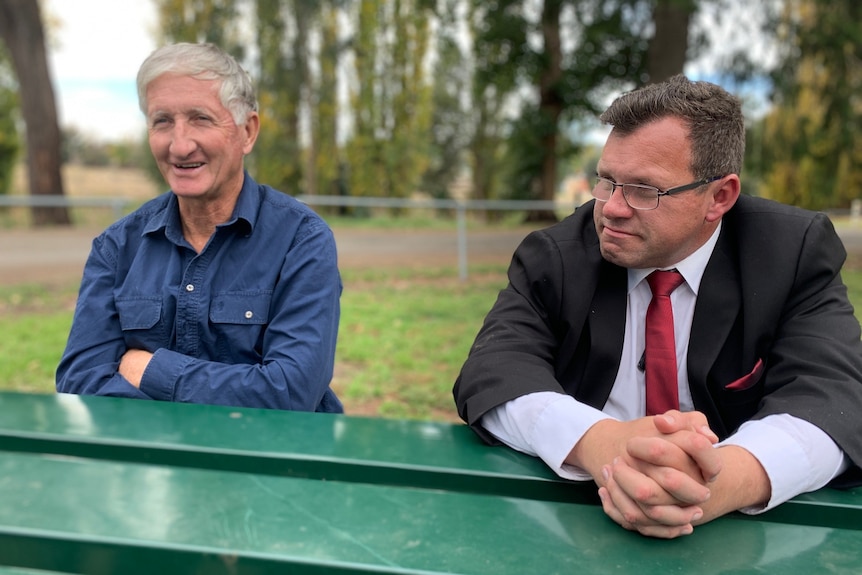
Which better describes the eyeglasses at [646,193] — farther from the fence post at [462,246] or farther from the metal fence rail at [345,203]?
the fence post at [462,246]

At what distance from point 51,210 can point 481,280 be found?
26.1 feet

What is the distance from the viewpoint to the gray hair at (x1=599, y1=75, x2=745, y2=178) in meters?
1.69

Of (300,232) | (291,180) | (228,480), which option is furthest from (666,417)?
(291,180)

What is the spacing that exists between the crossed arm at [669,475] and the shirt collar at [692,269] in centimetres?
55

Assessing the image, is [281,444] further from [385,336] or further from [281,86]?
[281,86]

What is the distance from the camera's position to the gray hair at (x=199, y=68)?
2.21 meters

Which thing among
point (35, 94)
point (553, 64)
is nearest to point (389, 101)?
point (553, 64)

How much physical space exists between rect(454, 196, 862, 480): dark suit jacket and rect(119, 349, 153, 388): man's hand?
982 millimetres

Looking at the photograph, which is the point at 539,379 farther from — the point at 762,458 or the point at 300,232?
the point at 300,232

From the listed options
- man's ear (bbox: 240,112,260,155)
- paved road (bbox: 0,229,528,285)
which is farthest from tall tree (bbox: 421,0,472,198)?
man's ear (bbox: 240,112,260,155)

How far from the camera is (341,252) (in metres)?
11.4

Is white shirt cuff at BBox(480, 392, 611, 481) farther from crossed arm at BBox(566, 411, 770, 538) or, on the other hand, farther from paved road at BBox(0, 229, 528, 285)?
paved road at BBox(0, 229, 528, 285)

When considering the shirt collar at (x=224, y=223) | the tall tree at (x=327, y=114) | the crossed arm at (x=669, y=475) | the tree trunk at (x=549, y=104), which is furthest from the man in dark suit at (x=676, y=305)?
the tall tree at (x=327, y=114)

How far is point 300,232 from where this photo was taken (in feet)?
7.54
